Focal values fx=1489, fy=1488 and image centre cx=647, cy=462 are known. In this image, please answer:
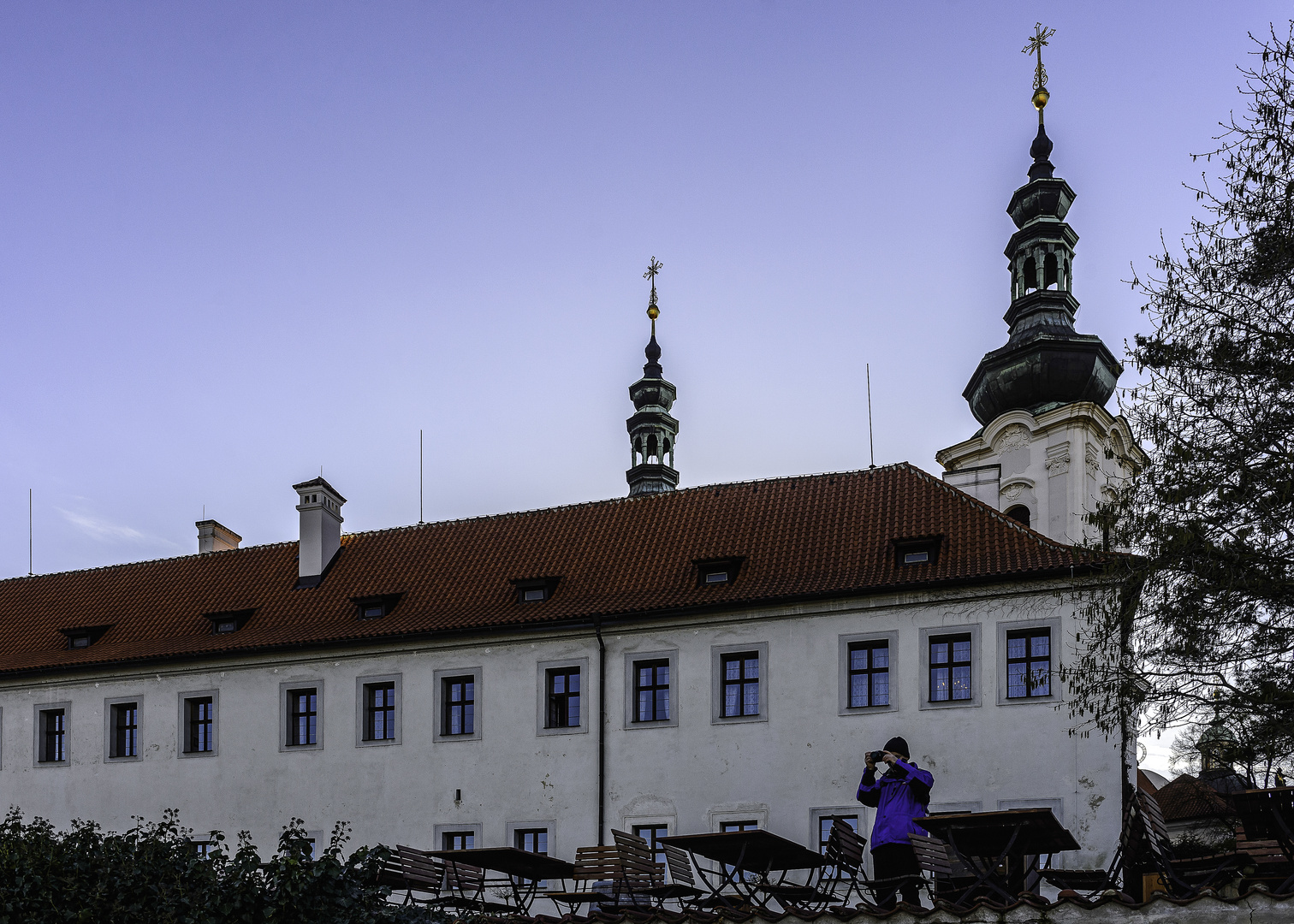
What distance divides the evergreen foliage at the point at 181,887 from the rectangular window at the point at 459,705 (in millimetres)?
11562

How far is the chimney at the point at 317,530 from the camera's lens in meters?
30.9

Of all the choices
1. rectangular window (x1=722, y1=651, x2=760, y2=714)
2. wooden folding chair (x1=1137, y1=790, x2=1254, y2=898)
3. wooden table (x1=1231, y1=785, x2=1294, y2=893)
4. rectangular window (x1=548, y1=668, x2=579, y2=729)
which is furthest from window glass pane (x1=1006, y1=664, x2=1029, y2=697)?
wooden table (x1=1231, y1=785, x2=1294, y2=893)

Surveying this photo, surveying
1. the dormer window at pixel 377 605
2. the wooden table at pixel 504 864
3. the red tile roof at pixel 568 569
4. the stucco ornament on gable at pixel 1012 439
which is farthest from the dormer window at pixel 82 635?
the stucco ornament on gable at pixel 1012 439

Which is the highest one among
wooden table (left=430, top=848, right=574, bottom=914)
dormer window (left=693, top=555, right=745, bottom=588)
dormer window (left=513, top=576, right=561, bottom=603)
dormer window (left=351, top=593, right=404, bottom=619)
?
dormer window (left=693, top=555, right=745, bottom=588)

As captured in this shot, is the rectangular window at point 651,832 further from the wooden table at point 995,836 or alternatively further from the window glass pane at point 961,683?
the wooden table at point 995,836

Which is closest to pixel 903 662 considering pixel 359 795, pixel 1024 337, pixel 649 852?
pixel 649 852

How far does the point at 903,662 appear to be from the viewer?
23.8m

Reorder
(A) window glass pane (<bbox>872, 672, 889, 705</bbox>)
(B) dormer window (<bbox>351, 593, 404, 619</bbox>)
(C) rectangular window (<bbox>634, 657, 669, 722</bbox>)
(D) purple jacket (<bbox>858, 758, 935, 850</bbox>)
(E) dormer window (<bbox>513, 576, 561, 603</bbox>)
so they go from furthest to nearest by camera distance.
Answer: (B) dormer window (<bbox>351, 593, 404, 619</bbox>)
(E) dormer window (<bbox>513, 576, 561, 603</bbox>)
(C) rectangular window (<bbox>634, 657, 669, 722</bbox>)
(A) window glass pane (<bbox>872, 672, 889, 705</bbox>)
(D) purple jacket (<bbox>858, 758, 935, 850</bbox>)

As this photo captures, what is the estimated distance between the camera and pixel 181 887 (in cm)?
1416

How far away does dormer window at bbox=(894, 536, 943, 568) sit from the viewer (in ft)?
80.2

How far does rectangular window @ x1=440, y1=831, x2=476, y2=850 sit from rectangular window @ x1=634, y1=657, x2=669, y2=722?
11.7 ft

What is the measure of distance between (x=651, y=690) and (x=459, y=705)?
3703mm

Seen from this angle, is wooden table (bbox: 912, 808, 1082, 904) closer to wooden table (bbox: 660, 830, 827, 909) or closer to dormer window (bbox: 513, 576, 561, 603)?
wooden table (bbox: 660, 830, 827, 909)

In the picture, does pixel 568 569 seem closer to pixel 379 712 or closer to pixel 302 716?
pixel 379 712
